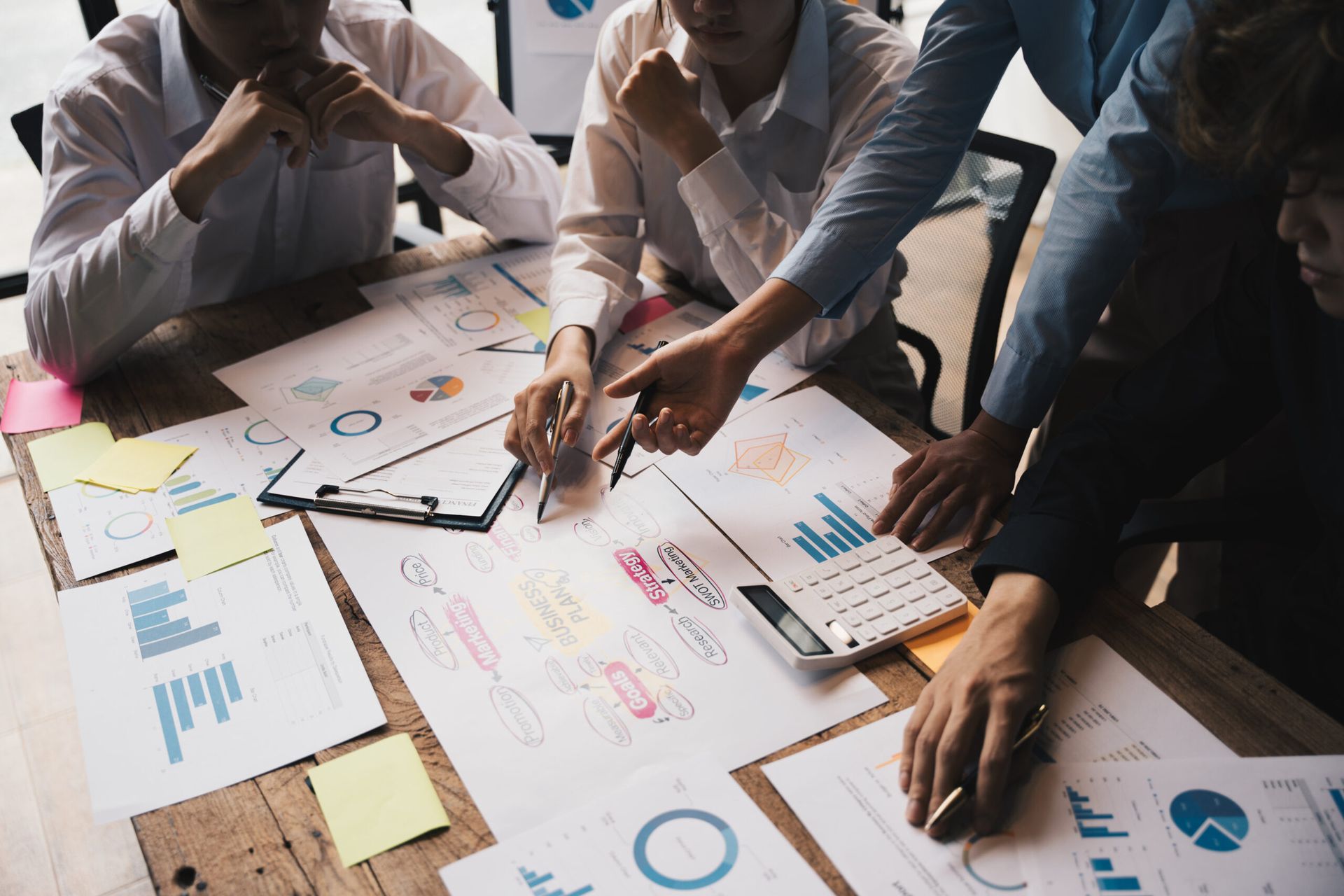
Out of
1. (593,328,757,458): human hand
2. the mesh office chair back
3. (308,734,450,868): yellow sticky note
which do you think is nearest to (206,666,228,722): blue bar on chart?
(308,734,450,868): yellow sticky note

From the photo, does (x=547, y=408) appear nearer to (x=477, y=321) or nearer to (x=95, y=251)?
(x=477, y=321)

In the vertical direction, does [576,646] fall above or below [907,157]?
below

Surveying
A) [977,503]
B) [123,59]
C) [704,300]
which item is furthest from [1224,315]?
[123,59]

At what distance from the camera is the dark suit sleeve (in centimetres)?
96

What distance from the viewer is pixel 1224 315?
39.3 inches

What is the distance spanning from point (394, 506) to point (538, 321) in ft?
1.58

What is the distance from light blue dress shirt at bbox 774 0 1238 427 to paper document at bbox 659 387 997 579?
0.14 m

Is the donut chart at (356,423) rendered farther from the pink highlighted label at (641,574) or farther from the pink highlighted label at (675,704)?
the pink highlighted label at (675,704)

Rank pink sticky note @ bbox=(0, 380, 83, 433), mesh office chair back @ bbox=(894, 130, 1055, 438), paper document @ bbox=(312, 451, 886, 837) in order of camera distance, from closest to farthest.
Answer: paper document @ bbox=(312, 451, 886, 837) → pink sticky note @ bbox=(0, 380, 83, 433) → mesh office chair back @ bbox=(894, 130, 1055, 438)

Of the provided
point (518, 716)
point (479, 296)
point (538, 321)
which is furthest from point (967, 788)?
point (479, 296)

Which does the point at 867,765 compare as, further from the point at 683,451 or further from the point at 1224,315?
the point at 1224,315

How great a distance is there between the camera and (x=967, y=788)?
74cm

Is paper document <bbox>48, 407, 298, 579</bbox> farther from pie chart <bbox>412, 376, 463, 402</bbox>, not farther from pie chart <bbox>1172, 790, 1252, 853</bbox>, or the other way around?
pie chart <bbox>1172, 790, 1252, 853</bbox>

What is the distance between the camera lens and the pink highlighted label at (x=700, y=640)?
884 millimetres
